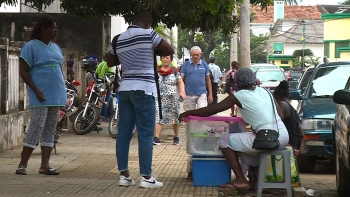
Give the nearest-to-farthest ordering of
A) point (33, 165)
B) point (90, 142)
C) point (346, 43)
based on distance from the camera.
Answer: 1. point (33, 165)
2. point (90, 142)
3. point (346, 43)

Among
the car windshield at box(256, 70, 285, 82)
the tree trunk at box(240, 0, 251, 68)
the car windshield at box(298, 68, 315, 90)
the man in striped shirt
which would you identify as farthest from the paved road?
the car windshield at box(256, 70, 285, 82)

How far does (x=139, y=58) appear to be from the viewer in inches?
305

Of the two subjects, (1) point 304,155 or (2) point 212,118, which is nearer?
(2) point 212,118

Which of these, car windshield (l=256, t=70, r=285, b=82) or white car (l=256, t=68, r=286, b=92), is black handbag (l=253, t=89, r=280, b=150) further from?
car windshield (l=256, t=70, r=285, b=82)

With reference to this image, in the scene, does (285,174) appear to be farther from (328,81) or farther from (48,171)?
(328,81)

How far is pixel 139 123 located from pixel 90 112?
24.7 feet

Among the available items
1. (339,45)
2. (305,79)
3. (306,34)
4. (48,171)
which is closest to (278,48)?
(306,34)

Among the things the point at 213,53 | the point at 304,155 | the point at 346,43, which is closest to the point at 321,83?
the point at 304,155

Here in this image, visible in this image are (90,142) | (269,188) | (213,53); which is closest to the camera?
(269,188)

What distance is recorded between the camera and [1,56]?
A: 11.7 m

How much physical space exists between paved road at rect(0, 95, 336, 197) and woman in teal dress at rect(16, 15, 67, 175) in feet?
1.37

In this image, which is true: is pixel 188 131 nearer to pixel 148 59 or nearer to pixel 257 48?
pixel 148 59

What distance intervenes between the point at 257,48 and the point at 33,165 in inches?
3367

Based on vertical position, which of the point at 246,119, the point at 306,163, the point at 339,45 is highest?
the point at 339,45
